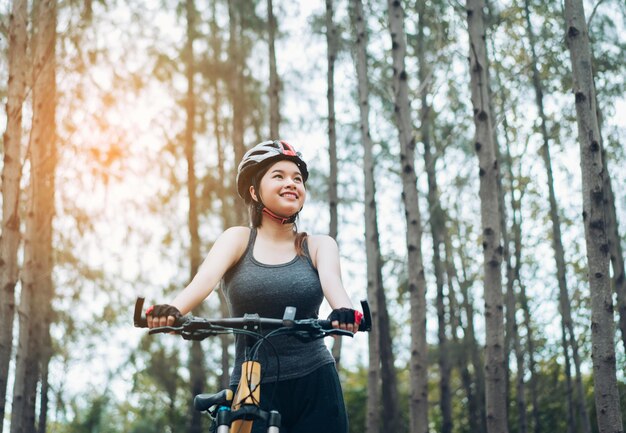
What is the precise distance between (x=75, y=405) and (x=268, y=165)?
15.9 metres

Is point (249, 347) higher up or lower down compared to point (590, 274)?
lower down

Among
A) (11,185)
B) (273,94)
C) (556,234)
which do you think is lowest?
(11,185)

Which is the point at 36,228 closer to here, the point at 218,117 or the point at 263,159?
the point at 218,117

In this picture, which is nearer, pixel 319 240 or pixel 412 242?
pixel 319 240

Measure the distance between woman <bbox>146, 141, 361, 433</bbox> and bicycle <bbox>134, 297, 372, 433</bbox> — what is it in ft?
0.18

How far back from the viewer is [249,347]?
9.45 ft

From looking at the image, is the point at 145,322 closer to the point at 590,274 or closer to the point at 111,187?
the point at 590,274

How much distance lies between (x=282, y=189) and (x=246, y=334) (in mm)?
823

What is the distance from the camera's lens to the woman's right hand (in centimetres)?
275

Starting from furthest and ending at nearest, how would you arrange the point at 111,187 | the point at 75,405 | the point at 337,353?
the point at 75,405 → the point at 111,187 → the point at 337,353

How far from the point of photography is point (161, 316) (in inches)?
108

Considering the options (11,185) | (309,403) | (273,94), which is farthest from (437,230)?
(309,403)

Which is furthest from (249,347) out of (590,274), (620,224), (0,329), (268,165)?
(620,224)

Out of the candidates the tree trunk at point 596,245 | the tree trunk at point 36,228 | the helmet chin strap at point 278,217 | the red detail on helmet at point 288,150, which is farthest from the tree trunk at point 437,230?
the helmet chin strap at point 278,217
